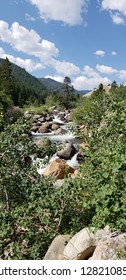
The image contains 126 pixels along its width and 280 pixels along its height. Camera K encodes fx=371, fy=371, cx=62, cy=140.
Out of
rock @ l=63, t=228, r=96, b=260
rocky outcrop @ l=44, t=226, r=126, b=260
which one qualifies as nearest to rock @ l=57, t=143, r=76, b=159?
rocky outcrop @ l=44, t=226, r=126, b=260

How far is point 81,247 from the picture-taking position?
8.02 meters

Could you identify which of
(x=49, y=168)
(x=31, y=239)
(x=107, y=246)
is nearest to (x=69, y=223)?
(x=31, y=239)

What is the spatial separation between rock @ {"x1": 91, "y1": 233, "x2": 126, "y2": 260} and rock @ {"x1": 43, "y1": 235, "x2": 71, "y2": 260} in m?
1.69

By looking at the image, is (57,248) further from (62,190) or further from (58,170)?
(58,170)

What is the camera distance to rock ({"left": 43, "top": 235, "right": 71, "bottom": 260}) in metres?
8.53

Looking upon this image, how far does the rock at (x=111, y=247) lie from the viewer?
678 centimetres

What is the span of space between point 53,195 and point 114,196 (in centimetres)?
341

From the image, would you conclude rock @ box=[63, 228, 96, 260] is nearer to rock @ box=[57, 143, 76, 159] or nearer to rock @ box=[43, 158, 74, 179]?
rock @ box=[43, 158, 74, 179]

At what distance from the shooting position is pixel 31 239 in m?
9.24

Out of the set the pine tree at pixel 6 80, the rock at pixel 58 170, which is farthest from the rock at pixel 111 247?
the pine tree at pixel 6 80

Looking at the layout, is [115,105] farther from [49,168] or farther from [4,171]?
[49,168]

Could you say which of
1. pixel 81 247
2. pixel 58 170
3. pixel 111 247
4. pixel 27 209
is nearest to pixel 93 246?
pixel 81 247

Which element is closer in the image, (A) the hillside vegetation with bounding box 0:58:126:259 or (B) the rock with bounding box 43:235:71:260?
(A) the hillside vegetation with bounding box 0:58:126:259

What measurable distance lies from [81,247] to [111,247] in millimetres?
1274
